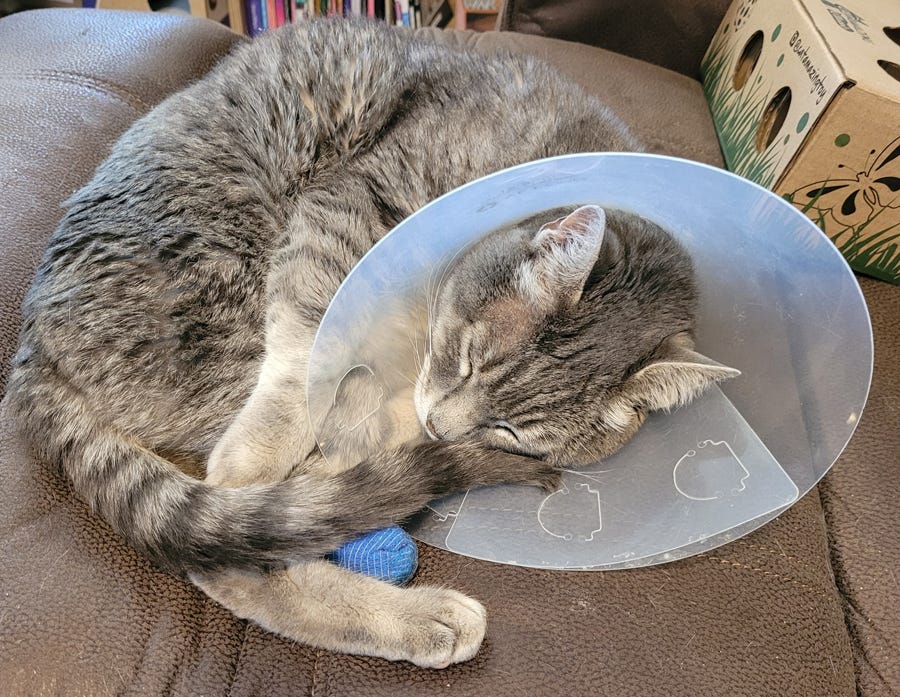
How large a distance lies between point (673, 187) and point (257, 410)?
659 mm

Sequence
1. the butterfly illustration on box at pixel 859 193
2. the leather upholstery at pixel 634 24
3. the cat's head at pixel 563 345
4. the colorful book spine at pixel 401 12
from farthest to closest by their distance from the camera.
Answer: the colorful book spine at pixel 401 12 → the leather upholstery at pixel 634 24 → the butterfly illustration on box at pixel 859 193 → the cat's head at pixel 563 345

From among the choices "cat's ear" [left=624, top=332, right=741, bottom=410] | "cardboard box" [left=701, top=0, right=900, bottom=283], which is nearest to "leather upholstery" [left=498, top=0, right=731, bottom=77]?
"cardboard box" [left=701, top=0, right=900, bottom=283]

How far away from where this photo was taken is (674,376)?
0.83 m

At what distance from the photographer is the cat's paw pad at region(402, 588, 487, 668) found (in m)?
0.81

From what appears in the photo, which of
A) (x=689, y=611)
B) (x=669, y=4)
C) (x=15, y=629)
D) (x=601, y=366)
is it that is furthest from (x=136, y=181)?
(x=669, y=4)

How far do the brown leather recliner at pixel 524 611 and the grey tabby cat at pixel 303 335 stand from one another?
0.04 meters

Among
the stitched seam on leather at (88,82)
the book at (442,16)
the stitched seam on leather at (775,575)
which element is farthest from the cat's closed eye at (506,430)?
the book at (442,16)

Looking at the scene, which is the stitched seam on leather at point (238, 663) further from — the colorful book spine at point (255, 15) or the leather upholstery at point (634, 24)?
the colorful book spine at point (255, 15)

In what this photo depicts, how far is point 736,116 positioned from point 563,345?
3.41 ft

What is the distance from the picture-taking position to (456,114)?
109cm

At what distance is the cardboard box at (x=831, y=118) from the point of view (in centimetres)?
113

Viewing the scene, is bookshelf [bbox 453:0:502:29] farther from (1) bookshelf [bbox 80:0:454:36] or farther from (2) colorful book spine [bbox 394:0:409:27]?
(2) colorful book spine [bbox 394:0:409:27]

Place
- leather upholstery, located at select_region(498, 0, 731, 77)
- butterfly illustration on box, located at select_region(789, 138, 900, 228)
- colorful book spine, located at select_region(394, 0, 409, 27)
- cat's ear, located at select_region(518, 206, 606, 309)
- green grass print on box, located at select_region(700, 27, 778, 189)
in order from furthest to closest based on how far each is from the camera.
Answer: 1. colorful book spine, located at select_region(394, 0, 409, 27)
2. leather upholstery, located at select_region(498, 0, 731, 77)
3. green grass print on box, located at select_region(700, 27, 778, 189)
4. butterfly illustration on box, located at select_region(789, 138, 900, 228)
5. cat's ear, located at select_region(518, 206, 606, 309)

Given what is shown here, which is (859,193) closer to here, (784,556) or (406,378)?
(784,556)
